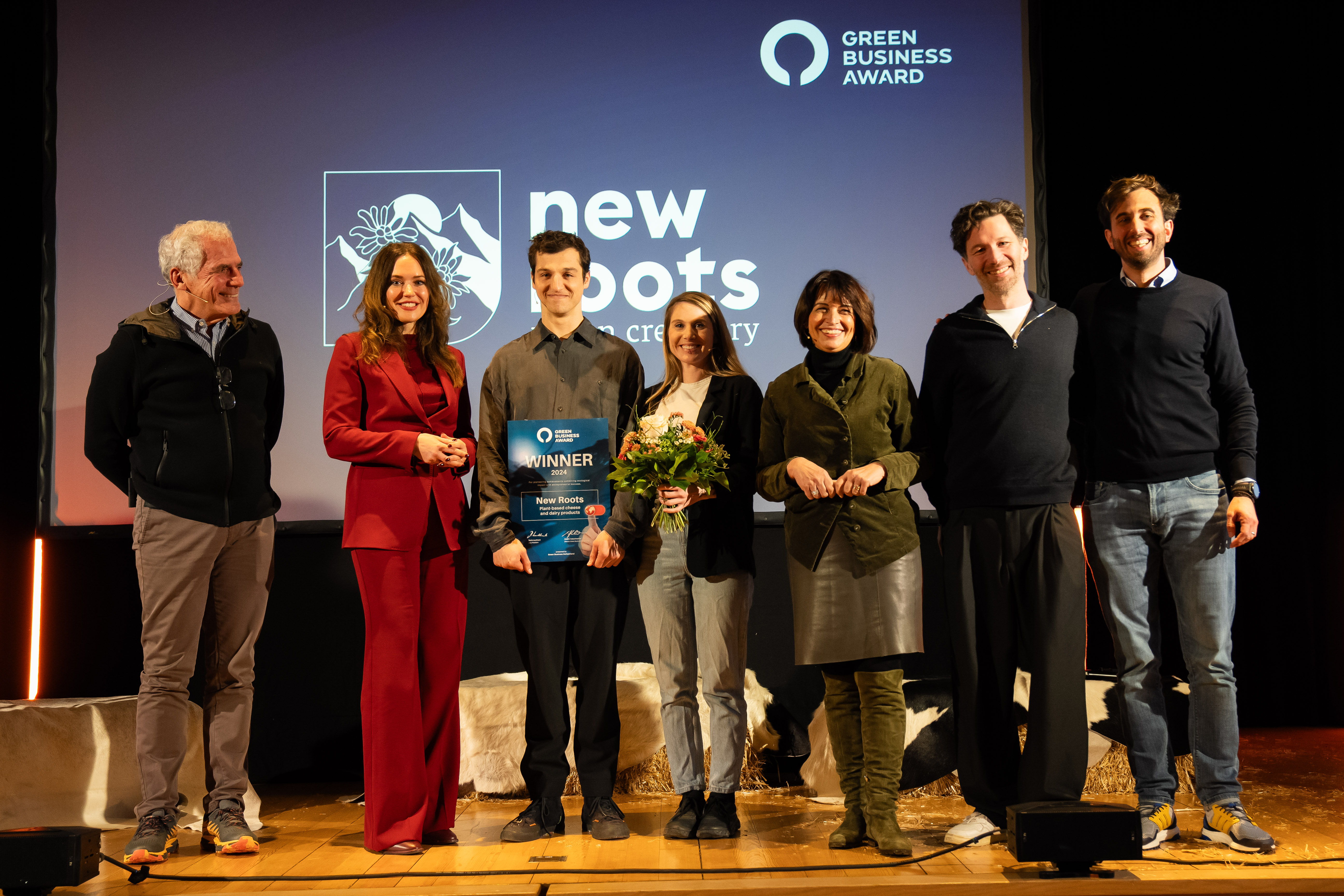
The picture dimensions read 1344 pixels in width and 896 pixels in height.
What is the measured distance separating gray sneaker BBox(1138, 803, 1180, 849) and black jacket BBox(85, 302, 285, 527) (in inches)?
107

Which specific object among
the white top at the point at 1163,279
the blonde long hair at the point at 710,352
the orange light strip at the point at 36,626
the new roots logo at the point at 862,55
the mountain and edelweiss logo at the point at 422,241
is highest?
the new roots logo at the point at 862,55

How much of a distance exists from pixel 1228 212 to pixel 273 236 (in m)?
4.58

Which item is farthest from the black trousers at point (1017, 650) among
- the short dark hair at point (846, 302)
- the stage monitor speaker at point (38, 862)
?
the stage monitor speaker at point (38, 862)

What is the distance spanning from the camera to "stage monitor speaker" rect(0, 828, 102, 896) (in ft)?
7.30

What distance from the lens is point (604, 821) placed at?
300 cm

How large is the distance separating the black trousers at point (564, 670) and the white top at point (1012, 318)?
1330mm

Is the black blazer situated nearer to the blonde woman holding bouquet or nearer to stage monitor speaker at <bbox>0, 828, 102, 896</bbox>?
the blonde woman holding bouquet

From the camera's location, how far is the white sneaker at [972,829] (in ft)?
9.18

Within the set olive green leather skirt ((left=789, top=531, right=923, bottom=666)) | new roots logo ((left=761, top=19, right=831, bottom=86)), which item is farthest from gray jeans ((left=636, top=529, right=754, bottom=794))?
new roots logo ((left=761, top=19, right=831, bottom=86))

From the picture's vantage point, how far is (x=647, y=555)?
10.1 feet

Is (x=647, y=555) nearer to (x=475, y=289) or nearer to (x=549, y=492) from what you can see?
(x=549, y=492)

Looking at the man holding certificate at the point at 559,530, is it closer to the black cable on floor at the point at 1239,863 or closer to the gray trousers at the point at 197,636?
the gray trousers at the point at 197,636

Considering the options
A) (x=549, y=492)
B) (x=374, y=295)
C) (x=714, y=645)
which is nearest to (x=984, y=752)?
(x=714, y=645)

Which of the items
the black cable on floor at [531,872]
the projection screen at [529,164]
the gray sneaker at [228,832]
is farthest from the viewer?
the projection screen at [529,164]
